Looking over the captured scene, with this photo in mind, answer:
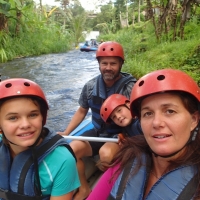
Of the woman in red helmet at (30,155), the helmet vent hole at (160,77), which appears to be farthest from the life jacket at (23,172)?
the helmet vent hole at (160,77)

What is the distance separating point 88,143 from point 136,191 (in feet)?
4.39

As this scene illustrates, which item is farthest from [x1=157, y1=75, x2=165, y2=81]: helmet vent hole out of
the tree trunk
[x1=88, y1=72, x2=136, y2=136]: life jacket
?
the tree trunk

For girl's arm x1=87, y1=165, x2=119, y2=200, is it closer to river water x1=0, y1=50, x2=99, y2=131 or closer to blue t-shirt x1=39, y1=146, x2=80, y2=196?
blue t-shirt x1=39, y1=146, x2=80, y2=196

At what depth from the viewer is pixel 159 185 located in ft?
4.05

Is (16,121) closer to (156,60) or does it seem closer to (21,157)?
(21,157)

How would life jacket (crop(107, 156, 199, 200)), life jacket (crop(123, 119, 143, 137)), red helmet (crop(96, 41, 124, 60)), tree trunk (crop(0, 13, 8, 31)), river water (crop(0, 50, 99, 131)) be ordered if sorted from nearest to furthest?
life jacket (crop(107, 156, 199, 200)), life jacket (crop(123, 119, 143, 137)), red helmet (crop(96, 41, 124, 60)), river water (crop(0, 50, 99, 131)), tree trunk (crop(0, 13, 8, 31))

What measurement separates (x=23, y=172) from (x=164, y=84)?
97cm

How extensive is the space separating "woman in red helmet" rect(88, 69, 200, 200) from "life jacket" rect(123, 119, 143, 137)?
84 cm

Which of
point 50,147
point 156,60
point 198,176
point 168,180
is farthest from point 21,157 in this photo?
point 156,60

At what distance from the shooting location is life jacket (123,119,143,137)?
2.23m

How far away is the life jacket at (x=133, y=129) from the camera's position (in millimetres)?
2234

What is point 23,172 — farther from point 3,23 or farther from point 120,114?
point 3,23

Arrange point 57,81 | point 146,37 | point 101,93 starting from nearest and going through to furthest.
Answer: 1. point 101,93
2. point 57,81
3. point 146,37

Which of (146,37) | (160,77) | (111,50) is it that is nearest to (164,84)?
(160,77)
